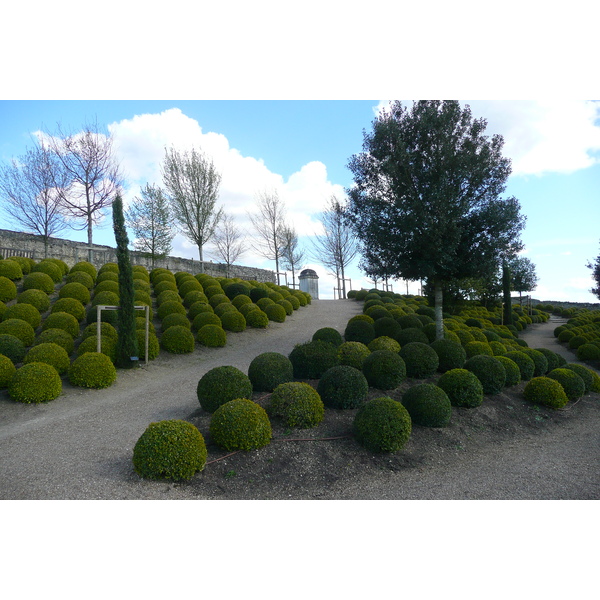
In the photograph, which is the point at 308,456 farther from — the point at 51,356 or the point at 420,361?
the point at 51,356

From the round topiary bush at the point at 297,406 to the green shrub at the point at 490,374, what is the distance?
4.22m

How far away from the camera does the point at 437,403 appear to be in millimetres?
7363

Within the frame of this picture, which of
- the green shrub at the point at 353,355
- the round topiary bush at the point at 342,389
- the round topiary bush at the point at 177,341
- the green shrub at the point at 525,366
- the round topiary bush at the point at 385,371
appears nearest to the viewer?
the round topiary bush at the point at 342,389

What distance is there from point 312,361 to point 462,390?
2981 millimetres

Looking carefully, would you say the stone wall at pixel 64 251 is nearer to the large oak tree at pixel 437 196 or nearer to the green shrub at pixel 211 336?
the green shrub at pixel 211 336

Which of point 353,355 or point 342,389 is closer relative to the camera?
point 342,389

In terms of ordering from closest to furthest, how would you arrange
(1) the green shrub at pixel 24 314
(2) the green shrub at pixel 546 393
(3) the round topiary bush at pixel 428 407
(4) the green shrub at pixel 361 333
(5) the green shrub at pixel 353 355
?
(3) the round topiary bush at pixel 428 407 → (5) the green shrub at pixel 353 355 → (2) the green shrub at pixel 546 393 → (1) the green shrub at pixel 24 314 → (4) the green shrub at pixel 361 333

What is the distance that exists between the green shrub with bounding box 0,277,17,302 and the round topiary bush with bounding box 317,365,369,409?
1119 centimetres

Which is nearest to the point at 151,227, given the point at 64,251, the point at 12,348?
the point at 64,251

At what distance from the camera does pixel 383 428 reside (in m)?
6.32

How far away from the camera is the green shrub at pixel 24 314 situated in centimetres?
1177

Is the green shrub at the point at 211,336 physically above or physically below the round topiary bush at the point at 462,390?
above

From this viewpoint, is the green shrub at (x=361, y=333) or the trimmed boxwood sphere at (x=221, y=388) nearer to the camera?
the trimmed boxwood sphere at (x=221, y=388)

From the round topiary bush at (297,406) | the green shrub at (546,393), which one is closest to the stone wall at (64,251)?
the round topiary bush at (297,406)
